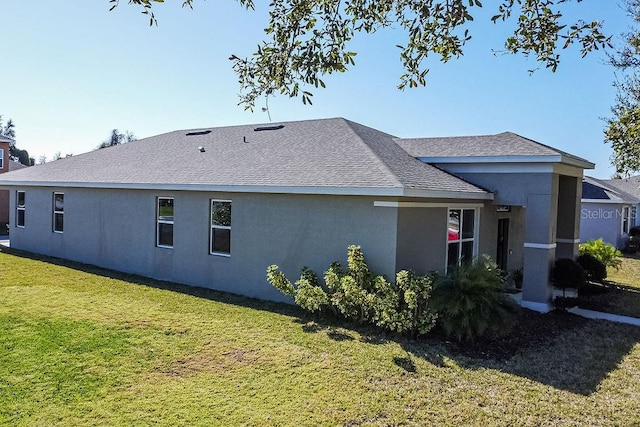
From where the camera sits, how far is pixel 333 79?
19.8ft

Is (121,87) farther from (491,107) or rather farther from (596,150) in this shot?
(596,150)

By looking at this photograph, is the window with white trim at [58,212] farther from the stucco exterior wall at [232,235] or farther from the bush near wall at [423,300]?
the bush near wall at [423,300]

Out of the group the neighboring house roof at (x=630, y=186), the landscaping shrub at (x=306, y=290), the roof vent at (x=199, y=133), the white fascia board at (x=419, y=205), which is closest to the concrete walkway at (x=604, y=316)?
the white fascia board at (x=419, y=205)

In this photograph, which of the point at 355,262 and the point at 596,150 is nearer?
the point at 355,262

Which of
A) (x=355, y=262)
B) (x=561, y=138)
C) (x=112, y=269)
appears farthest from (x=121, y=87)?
(x=561, y=138)

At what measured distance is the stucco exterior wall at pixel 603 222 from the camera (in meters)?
27.4

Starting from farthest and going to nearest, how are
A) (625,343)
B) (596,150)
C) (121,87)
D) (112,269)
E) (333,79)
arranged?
(596,150) < (112,269) < (121,87) < (625,343) < (333,79)

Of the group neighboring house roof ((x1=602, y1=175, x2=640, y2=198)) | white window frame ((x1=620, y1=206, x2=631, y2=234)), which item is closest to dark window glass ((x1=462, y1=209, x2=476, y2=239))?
white window frame ((x1=620, y1=206, x2=631, y2=234))

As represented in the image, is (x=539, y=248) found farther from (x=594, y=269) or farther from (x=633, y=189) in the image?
(x=633, y=189)

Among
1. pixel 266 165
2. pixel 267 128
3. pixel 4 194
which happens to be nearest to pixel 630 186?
pixel 267 128

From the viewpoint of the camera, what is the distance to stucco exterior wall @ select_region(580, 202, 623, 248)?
27375 mm

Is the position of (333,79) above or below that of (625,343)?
above

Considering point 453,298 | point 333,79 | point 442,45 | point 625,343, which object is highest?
point 442,45

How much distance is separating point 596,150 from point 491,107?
878 centimetres
